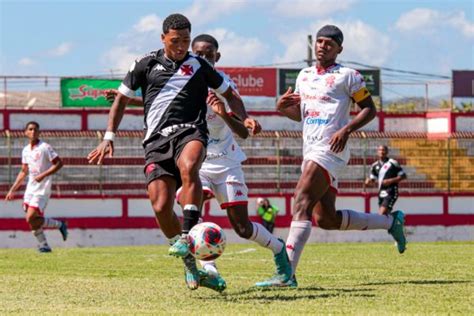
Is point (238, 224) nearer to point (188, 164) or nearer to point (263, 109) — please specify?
point (188, 164)

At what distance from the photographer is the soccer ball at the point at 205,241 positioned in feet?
28.3

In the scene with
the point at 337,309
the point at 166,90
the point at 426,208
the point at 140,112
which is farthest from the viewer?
the point at 140,112

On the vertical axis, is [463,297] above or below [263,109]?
below

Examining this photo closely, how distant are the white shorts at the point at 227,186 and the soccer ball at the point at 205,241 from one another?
5.71ft

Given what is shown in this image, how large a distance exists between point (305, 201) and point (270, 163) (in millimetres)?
22332

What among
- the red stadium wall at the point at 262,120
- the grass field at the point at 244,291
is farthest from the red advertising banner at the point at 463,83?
the grass field at the point at 244,291

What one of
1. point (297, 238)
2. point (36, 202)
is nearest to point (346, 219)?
point (297, 238)

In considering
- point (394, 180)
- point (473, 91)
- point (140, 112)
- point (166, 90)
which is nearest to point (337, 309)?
point (166, 90)

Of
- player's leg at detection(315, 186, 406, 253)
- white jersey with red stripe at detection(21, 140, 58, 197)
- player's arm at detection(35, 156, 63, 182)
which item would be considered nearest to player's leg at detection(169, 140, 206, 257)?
player's leg at detection(315, 186, 406, 253)

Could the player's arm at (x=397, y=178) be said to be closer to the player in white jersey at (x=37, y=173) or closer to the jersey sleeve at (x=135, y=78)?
the player in white jersey at (x=37, y=173)

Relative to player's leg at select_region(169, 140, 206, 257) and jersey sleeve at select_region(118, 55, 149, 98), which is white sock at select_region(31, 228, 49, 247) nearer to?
jersey sleeve at select_region(118, 55, 149, 98)

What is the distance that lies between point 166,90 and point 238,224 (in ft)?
5.56

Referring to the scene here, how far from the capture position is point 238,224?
10.3 metres

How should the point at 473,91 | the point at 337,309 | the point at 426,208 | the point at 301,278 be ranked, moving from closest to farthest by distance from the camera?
the point at 337,309 → the point at 301,278 → the point at 426,208 → the point at 473,91
